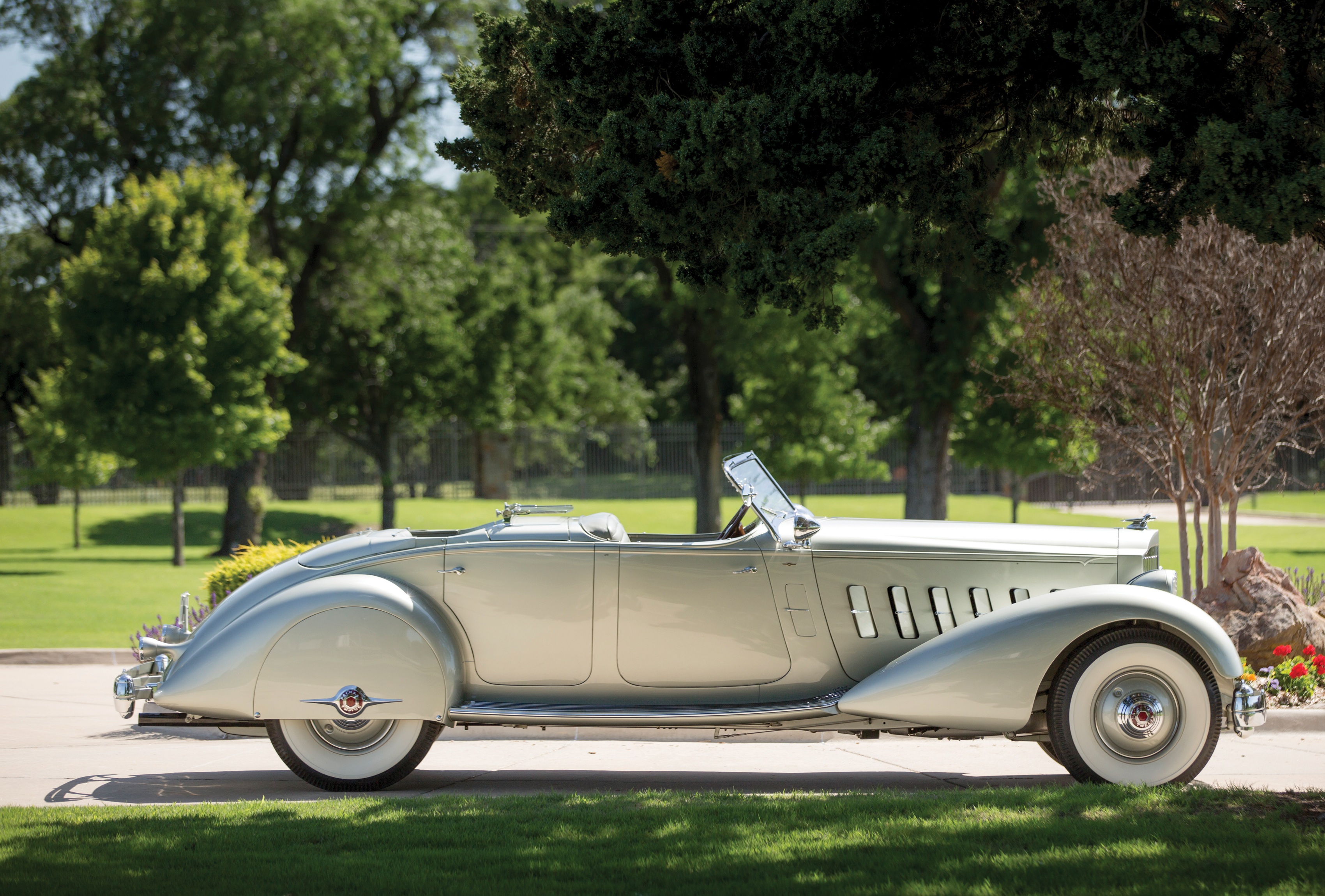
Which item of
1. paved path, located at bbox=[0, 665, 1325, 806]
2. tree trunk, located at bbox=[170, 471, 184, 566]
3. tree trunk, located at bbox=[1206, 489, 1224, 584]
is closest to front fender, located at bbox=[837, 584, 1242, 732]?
paved path, located at bbox=[0, 665, 1325, 806]

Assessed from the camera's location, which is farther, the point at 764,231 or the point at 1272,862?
the point at 764,231

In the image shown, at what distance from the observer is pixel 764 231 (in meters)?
6.16

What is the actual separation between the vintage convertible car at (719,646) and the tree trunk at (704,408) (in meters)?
15.2

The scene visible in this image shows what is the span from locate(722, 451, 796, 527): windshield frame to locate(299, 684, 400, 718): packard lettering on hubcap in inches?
84.4

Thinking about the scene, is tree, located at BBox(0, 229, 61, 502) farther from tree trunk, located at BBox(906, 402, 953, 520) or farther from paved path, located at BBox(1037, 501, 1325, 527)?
paved path, located at BBox(1037, 501, 1325, 527)

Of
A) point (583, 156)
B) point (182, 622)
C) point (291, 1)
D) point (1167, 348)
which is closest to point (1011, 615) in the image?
point (583, 156)

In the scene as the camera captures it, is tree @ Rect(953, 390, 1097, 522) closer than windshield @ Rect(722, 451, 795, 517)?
No

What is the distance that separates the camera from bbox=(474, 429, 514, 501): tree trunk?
110ft

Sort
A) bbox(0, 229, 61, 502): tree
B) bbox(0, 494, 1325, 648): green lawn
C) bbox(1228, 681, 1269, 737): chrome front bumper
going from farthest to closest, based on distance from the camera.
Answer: bbox(0, 229, 61, 502): tree
bbox(0, 494, 1325, 648): green lawn
bbox(1228, 681, 1269, 737): chrome front bumper

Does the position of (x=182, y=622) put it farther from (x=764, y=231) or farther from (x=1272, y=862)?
(x=1272, y=862)

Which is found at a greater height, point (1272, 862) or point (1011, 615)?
point (1011, 615)

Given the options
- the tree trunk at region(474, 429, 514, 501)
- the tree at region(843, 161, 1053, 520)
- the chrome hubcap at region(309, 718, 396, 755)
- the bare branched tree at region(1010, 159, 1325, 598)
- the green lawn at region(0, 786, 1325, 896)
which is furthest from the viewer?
the tree trunk at region(474, 429, 514, 501)

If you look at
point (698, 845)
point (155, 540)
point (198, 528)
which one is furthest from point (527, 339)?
point (698, 845)

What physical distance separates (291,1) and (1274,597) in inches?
863
